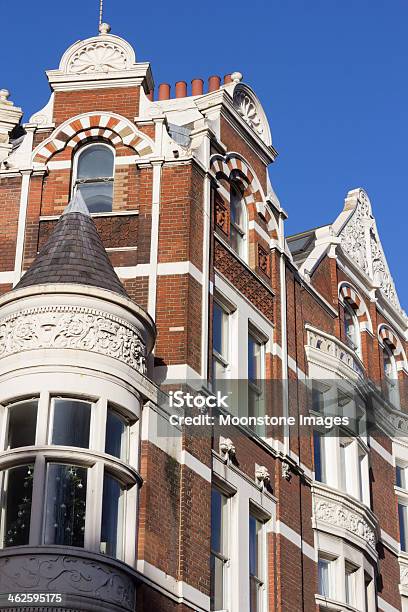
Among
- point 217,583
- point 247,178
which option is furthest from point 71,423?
point 247,178

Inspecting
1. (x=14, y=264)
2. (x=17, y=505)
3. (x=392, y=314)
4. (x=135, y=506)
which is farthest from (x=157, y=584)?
(x=392, y=314)

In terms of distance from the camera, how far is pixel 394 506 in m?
32.4

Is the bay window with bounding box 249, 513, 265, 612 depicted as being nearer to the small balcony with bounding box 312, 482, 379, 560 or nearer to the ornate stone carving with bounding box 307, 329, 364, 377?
the small balcony with bounding box 312, 482, 379, 560

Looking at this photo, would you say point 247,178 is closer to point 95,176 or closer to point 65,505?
point 95,176

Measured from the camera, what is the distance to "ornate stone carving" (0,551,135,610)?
65.9 ft

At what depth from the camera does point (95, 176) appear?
90.3ft

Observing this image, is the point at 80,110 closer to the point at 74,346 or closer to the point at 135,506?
the point at 74,346

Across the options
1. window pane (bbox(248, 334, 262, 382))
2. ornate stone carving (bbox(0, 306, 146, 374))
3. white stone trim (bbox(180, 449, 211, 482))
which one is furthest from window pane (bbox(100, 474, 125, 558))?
window pane (bbox(248, 334, 262, 382))

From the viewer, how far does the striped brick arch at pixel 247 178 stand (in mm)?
28483

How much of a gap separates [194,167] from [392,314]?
1025 centimetres

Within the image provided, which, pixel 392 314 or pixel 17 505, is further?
pixel 392 314

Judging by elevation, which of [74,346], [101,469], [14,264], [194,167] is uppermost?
[194,167]

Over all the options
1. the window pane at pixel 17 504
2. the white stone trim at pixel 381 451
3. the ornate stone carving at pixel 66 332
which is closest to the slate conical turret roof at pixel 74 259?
the ornate stone carving at pixel 66 332

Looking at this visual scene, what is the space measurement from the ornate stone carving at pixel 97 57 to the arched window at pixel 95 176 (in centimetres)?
193
